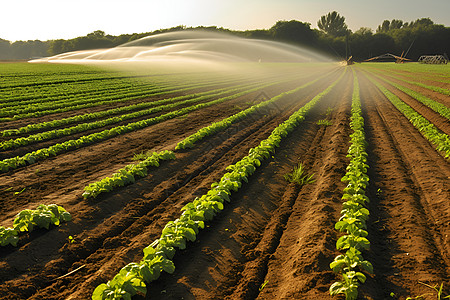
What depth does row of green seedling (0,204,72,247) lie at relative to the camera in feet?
16.6

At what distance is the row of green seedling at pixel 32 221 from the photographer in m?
5.05

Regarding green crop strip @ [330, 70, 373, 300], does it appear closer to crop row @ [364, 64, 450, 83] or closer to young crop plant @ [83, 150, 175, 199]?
young crop plant @ [83, 150, 175, 199]

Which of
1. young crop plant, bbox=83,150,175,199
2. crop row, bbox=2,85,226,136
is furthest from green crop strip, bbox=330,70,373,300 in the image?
crop row, bbox=2,85,226,136

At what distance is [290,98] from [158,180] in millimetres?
16845

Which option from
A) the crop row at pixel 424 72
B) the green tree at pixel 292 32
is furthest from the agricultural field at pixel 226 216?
the green tree at pixel 292 32

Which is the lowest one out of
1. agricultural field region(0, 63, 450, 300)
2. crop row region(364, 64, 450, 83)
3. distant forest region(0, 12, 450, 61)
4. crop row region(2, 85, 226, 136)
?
agricultural field region(0, 63, 450, 300)

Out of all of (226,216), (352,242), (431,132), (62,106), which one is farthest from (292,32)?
(352,242)

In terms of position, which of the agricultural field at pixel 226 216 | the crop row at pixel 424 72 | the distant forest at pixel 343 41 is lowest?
the agricultural field at pixel 226 216

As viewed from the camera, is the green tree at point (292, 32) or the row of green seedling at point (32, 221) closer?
the row of green seedling at point (32, 221)

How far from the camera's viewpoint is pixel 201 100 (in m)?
22.1

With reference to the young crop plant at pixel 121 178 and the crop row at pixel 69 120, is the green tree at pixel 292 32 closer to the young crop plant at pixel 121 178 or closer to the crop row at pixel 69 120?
the crop row at pixel 69 120

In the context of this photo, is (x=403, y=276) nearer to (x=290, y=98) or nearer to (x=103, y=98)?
(x=290, y=98)

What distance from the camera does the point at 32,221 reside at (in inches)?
216

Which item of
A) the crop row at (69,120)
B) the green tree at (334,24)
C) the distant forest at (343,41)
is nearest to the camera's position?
the crop row at (69,120)
